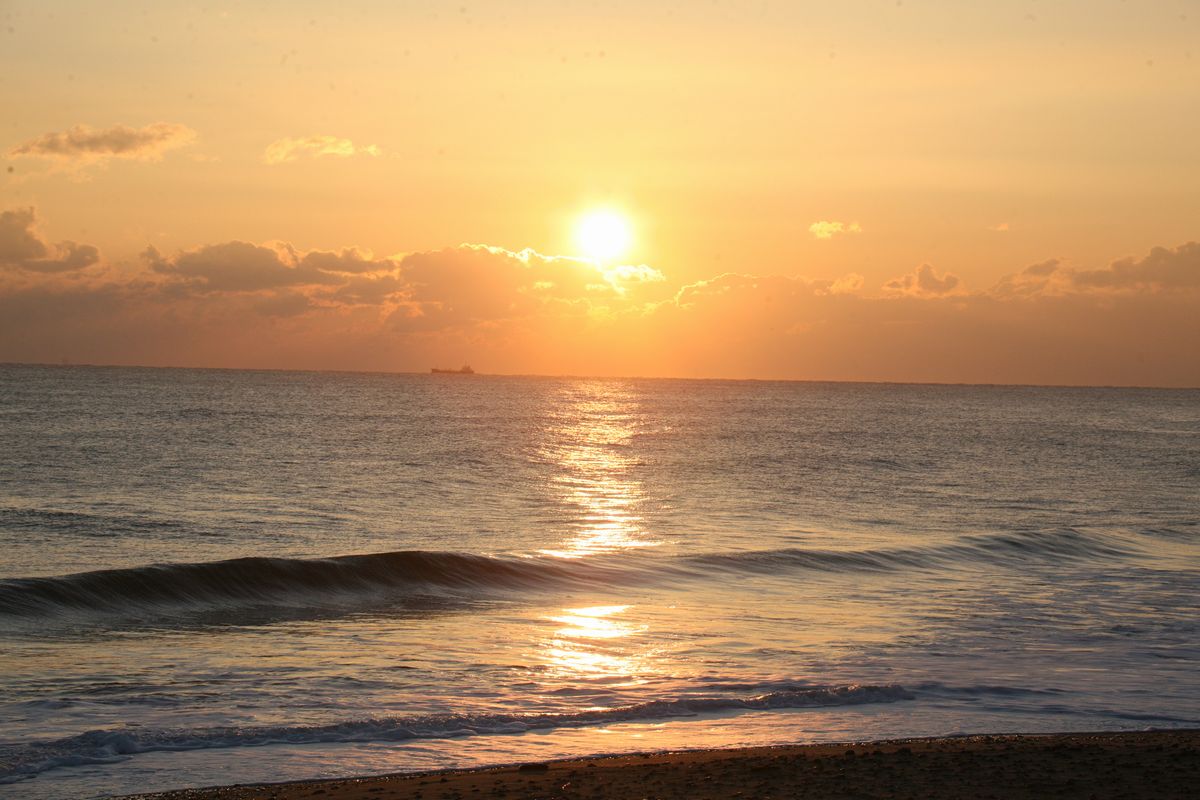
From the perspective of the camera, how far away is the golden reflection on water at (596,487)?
90.3 feet

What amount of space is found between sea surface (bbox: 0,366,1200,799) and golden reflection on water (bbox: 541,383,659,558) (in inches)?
11.9

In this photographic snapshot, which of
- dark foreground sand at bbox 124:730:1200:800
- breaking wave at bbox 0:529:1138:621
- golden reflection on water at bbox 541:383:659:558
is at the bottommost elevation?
golden reflection on water at bbox 541:383:659:558

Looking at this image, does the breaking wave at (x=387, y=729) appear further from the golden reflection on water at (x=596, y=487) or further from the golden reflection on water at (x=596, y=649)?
the golden reflection on water at (x=596, y=487)

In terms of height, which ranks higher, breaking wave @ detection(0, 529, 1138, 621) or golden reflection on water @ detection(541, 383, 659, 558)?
breaking wave @ detection(0, 529, 1138, 621)

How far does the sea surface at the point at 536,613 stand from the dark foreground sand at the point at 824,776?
0.65 metres

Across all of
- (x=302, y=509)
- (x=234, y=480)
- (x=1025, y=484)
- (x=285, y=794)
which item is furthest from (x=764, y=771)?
(x=1025, y=484)

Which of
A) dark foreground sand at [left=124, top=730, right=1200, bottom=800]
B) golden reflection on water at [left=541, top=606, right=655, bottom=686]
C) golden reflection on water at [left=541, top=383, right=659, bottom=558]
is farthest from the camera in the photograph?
golden reflection on water at [left=541, top=383, right=659, bottom=558]

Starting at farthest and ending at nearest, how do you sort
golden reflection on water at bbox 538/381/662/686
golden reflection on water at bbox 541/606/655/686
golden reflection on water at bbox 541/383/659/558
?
golden reflection on water at bbox 541/383/659/558
golden reflection on water at bbox 538/381/662/686
golden reflection on water at bbox 541/606/655/686

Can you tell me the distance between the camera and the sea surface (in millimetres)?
11086

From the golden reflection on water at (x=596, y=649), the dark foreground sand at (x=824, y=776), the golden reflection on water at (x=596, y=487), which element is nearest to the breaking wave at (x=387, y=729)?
the golden reflection on water at (x=596, y=649)

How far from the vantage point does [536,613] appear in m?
18.5

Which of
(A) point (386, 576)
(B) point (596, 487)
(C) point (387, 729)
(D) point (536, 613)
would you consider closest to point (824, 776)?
(C) point (387, 729)

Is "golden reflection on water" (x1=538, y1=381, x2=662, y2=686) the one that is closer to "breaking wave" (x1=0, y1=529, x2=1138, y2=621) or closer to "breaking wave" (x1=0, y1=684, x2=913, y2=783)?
"breaking wave" (x1=0, y1=684, x2=913, y2=783)

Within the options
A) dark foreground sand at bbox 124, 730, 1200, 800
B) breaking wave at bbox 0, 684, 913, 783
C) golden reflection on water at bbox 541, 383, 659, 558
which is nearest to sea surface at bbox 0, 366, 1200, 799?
breaking wave at bbox 0, 684, 913, 783
